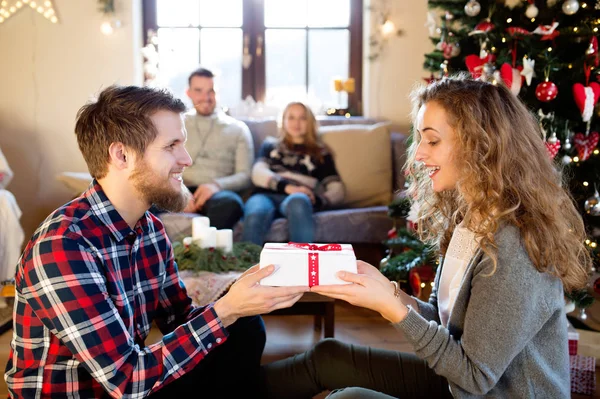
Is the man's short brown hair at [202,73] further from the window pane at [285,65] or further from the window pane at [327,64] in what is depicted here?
the window pane at [327,64]

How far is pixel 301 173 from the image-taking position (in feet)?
11.9

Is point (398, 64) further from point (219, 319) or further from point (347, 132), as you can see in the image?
point (219, 319)

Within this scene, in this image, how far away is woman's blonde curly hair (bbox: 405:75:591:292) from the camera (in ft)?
4.04

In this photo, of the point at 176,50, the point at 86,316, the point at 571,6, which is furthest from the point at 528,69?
the point at 176,50

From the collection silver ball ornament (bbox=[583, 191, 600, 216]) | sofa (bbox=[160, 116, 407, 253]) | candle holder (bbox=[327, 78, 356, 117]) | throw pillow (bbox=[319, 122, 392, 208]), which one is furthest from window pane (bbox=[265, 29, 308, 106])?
silver ball ornament (bbox=[583, 191, 600, 216])

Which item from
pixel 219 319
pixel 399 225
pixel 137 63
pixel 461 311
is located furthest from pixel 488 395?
pixel 137 63

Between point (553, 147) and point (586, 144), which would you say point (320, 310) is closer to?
point (553, 147)

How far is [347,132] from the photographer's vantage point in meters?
3.85

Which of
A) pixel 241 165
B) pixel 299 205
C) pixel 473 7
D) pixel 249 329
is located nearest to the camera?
pixel 249 329

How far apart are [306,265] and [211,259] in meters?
1.24

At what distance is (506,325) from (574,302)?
5.32 ft

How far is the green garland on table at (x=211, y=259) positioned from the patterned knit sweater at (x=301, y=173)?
1.07m

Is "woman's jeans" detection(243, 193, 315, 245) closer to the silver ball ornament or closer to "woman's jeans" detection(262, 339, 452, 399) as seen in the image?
the silver ball ornament

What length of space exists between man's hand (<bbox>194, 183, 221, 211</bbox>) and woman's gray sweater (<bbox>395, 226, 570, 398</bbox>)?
2.36 m
